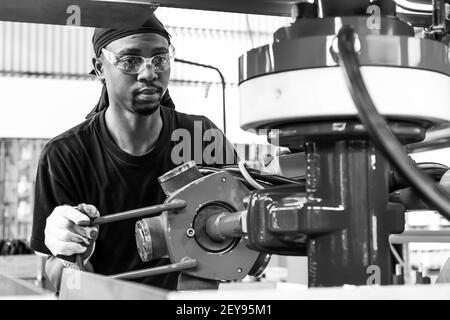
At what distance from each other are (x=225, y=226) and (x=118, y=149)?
561 mm

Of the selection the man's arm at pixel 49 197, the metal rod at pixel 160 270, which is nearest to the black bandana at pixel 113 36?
the man's arm at pixel 49 197

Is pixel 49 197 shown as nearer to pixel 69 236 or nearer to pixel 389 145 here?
pixel 69 236

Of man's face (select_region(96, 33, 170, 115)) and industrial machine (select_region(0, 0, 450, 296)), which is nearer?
industrial machine (select_region(0, 0, 450, 296))

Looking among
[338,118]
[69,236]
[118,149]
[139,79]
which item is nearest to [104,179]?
[118,149]

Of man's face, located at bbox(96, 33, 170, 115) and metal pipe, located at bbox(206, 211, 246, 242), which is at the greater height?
man's face, located at bbox(96, 33, 170, 115)

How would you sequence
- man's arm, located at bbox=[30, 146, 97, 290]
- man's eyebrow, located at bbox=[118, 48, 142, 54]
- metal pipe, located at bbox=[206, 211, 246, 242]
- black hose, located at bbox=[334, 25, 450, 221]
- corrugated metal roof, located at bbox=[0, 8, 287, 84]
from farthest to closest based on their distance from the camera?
corrugated metal roof, located at bbox=[0, 8, 287, 84], man's eyebrow, located at bbox=[118, 48, 142, 54], man's arm, located at bbox=[30, 146, 97, 290], metal pipe, located at bbox=[206, 211, 246, 242], black hose, located at bbox=[334, 25, 450, 221]

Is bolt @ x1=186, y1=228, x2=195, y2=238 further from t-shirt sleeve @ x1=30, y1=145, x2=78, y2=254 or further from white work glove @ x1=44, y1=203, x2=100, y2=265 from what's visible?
t-shirt sleeve @ x1=30, y1=145, x2=78, y2=254

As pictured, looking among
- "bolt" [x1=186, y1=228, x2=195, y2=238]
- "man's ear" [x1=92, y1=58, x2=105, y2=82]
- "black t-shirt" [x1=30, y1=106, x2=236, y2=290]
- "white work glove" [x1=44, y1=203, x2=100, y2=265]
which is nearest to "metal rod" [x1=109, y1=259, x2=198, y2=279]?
"bolt" [x1=186, y1=228, x2=195, y2=238]

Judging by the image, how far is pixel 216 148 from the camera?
1.07 metres

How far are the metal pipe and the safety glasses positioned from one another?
41 centimetres

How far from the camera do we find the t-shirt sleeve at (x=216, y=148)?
3.40ft

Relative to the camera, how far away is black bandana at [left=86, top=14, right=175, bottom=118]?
0.94 metres

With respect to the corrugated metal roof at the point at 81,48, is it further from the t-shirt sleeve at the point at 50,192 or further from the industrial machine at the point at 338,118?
the industrial machine at the point at 338,118

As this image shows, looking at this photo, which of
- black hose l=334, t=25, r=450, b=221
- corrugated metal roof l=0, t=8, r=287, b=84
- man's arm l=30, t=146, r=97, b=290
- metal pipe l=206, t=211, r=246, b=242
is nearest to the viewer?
black hose l=334, t=25, r=450, b=221
